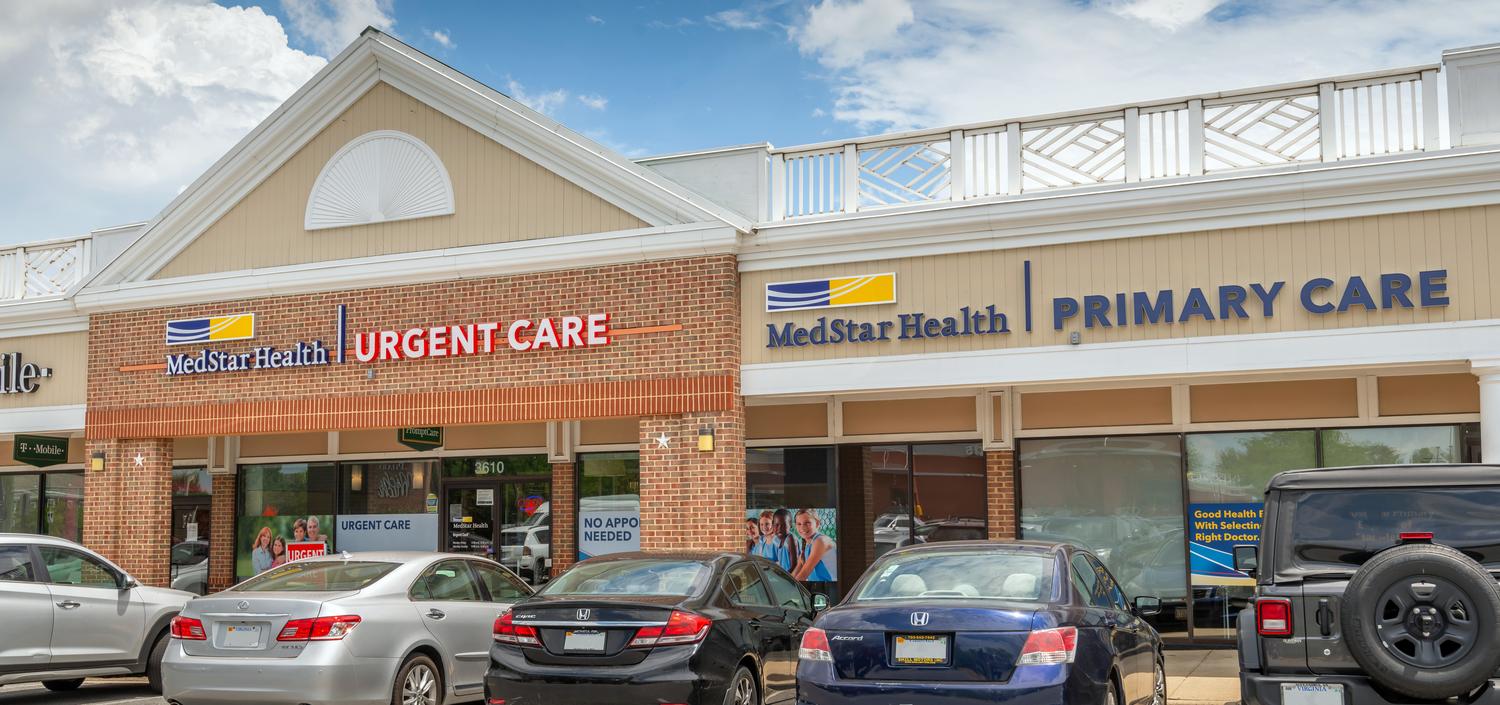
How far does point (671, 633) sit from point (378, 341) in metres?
9.21

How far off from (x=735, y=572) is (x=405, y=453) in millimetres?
11005

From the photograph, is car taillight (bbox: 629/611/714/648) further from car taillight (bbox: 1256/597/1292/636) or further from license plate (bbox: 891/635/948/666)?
car taillight (bbox: 1256/597/1292/636)

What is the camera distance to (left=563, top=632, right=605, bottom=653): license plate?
9.44 meters

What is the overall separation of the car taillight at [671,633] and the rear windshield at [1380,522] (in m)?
3.91

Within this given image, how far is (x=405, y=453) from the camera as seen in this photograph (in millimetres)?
→ 20281

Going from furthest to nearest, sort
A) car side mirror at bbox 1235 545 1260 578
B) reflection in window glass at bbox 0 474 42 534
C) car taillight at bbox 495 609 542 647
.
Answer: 1. reflection in window glass at bbox 0 474 42 534
2. car taillight at bbox 495 609 542 647
3. car side mirror at bbox 1235 545 1260 578

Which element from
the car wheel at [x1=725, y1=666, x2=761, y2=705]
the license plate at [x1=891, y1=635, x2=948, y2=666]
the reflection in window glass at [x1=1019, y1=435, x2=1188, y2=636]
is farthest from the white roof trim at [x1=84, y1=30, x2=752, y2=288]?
the license plate at [x1=891, y1=635, x2=948, y2=666]

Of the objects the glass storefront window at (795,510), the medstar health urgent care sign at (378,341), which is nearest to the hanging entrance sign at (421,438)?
the medstar health urgent care sign at (378,341)

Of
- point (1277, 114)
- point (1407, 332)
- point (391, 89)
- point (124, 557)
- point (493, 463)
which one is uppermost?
point (391, 89)

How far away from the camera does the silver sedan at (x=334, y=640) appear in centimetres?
1011

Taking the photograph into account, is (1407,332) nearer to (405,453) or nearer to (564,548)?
(564,548)

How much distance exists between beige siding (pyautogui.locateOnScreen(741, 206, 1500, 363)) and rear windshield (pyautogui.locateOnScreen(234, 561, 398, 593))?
18.8 ft

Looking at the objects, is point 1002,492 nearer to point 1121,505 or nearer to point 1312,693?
point 1121,505

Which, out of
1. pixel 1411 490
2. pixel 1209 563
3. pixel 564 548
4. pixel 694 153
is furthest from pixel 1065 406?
pixel 1411 490
